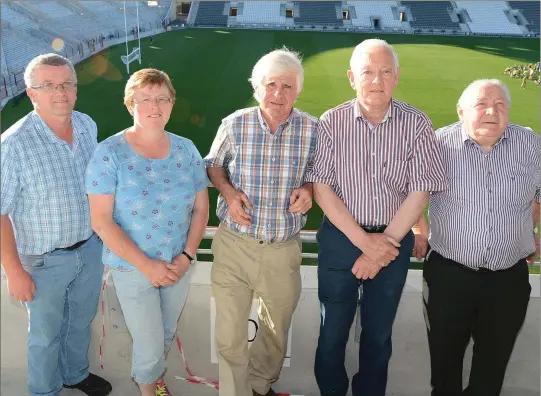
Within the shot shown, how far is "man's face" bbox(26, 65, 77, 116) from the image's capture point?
5.23 feet

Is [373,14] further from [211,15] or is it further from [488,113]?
[488,113]

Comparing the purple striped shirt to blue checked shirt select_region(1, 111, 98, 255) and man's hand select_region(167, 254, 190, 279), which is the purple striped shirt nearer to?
man's hand select_region(167, 254, 190, 279)

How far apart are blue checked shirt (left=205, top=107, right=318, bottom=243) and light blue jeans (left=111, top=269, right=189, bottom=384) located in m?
0.35

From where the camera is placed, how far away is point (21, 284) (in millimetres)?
1605

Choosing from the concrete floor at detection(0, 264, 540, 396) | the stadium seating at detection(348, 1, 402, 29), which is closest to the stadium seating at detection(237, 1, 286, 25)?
the stadium seating at detection(348, 1, 402, 29)

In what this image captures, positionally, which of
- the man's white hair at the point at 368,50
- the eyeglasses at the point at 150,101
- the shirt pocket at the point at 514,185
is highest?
the man's white hair at the point at 368,50

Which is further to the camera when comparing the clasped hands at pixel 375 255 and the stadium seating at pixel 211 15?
the stadium seating at pixel 211 15

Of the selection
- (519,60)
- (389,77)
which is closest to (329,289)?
(389,77)

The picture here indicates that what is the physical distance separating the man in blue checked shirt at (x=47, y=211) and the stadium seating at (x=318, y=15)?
91.3ft

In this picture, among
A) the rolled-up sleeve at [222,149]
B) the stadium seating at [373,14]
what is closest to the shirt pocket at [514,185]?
the rolled-up sleeve at [222,149]

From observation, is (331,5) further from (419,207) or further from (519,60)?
(419,207)

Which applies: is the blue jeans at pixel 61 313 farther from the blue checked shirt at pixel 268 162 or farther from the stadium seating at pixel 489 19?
the stadium seating at pixel 489 19

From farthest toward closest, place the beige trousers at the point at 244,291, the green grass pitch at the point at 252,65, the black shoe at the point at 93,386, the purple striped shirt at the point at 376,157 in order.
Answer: the green grass pitch at the point at 252,65 → the black shoe at the point at 93,386 → the beige trousers at the point at 244,291 → the purple striped shirt at the point at 376,157

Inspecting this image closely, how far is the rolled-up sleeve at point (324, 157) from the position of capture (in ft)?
5.40
